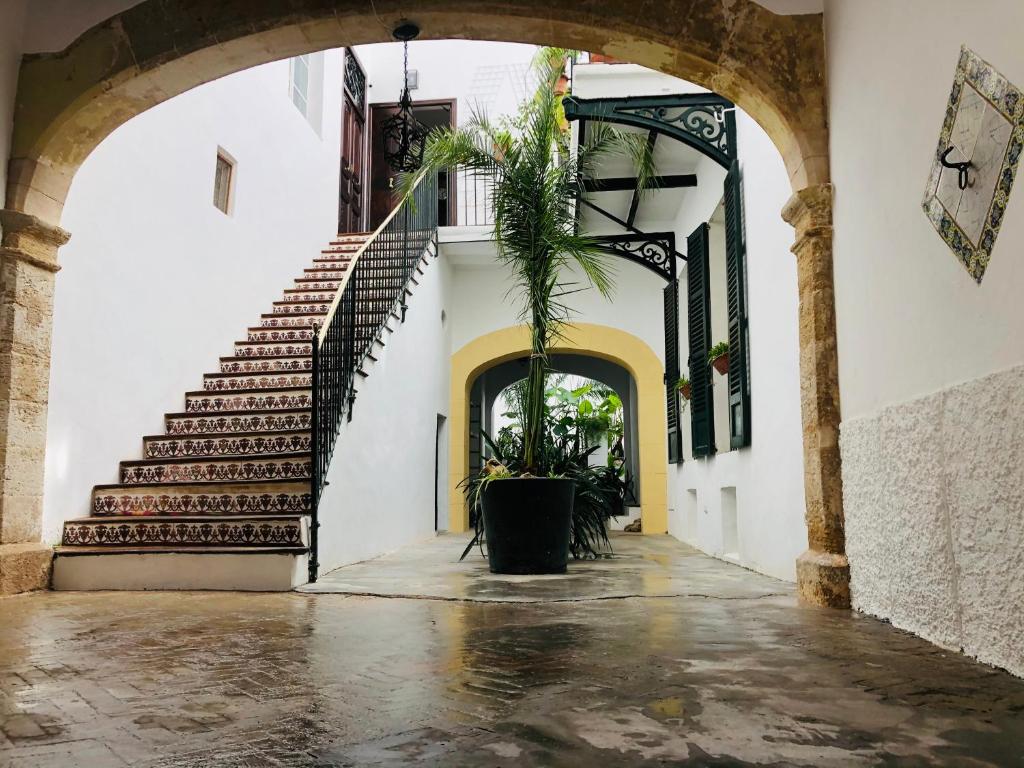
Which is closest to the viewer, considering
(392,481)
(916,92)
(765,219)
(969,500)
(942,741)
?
(942,741)

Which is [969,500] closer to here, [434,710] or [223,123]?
[434,710]

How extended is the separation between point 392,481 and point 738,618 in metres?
4.78

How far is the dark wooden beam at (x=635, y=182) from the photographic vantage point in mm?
8391

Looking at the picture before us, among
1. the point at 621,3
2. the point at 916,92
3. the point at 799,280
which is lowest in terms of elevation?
the point at 799,280

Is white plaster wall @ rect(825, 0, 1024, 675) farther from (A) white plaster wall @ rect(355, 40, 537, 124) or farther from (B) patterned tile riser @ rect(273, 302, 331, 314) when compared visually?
(A) white plaster wall @ rect(355, 40, 537, 124)

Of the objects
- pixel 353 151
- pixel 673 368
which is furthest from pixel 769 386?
pixel 353 151

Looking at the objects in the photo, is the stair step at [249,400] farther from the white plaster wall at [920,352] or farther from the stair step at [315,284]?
the white plaster wall at [920,352]

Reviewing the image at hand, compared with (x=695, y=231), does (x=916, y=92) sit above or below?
below

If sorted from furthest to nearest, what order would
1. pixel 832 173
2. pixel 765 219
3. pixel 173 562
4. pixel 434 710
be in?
1. pixel 765 219
2. pixel 173 562
3. pixel 832 173
4. pixel 434 710

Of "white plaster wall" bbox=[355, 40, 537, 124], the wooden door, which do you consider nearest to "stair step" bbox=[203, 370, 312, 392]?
the wooden door

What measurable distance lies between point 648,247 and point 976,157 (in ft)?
24.3

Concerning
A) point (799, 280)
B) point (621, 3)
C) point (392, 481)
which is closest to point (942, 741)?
point (799, 280)

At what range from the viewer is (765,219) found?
545 cm

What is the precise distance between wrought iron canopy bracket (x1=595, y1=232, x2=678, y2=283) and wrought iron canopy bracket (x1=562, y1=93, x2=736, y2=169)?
3.19 metres
